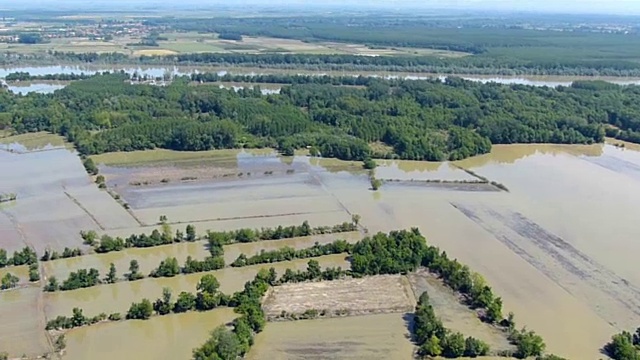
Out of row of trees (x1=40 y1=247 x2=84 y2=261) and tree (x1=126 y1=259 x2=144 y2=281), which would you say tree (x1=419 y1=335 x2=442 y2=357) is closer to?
tree (x1=126 y1=259 x2=144 y2=281)

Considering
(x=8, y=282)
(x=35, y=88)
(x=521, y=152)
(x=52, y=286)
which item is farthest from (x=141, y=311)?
(x=35, y=88)

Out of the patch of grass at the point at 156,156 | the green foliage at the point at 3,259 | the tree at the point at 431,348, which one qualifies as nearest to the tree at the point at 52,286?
the green foliage at the point at 3,259

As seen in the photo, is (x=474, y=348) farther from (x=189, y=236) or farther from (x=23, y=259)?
(x=23, y=259)

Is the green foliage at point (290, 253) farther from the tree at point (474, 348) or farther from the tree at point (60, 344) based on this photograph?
the tree at point (474, 348)

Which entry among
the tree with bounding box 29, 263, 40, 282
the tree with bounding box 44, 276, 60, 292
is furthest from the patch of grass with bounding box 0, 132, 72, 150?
the tree with bounding box 44, 276, 60, 292

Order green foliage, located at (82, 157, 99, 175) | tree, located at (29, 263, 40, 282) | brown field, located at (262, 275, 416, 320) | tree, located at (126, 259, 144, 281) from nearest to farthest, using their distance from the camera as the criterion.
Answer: brown field, located at (262, 275, 416, 320) → tree, located at (29, 263, 40, 282) → tree, located at (126, 259, 144, 281) → green foliage, located at (82, 157, 99, 175)

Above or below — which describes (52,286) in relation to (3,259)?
below

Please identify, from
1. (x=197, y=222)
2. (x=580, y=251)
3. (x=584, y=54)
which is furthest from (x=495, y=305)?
(x=584, y=54)
